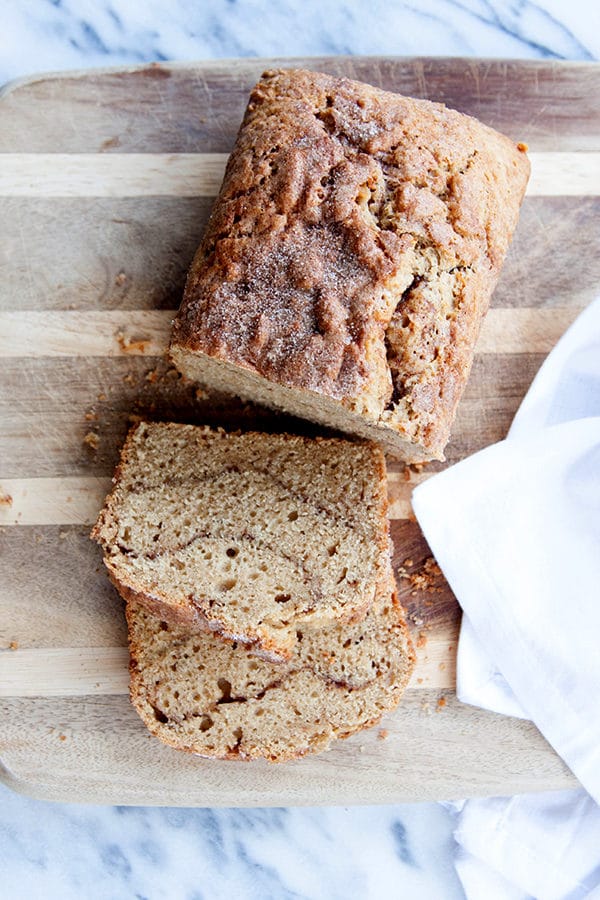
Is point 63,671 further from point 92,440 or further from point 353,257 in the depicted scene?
point 353,257

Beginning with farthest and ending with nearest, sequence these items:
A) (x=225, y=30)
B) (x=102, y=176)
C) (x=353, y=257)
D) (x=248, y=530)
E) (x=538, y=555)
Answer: (x=225, y=30) < (x=102, y=176) < (x=538, y=555) < (x=248, y=530) < (x=353, y=257)

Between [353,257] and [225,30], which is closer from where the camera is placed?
[353,257]

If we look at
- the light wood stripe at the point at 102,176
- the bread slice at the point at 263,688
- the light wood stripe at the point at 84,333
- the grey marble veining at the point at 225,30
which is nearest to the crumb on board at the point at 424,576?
the bread slice at the point at 263,688

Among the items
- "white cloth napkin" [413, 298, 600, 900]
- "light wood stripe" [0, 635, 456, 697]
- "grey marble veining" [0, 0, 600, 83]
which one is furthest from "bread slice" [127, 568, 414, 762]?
"grey marble veining" [0, 0, 600, 83]

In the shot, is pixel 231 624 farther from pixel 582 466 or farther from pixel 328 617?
pixel 582 466

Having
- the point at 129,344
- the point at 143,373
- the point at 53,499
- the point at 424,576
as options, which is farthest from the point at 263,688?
the point at 129,344

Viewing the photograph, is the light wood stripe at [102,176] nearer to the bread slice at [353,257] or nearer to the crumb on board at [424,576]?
the bread slice at [353,257]
